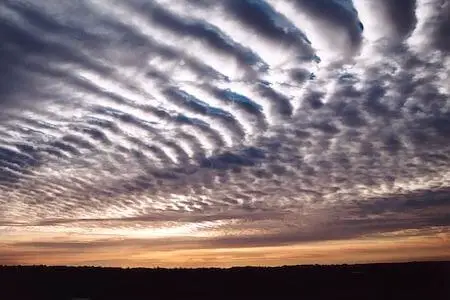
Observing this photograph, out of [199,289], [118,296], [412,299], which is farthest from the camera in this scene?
[199,289]

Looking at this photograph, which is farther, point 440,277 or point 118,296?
point 440,277

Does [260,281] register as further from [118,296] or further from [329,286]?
[118,296]

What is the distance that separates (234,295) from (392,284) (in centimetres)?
1627

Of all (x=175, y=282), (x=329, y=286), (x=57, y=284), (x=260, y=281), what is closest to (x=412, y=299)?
(x=329, y=286)

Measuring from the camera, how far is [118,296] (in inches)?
1387

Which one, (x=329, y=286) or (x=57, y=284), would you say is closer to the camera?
(x=329, y=286)

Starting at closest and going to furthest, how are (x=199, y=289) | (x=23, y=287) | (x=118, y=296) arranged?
(x=118, y=296)
(x=199, y=289)
(x=23, y=287)

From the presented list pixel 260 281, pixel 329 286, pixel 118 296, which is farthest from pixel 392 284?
pixel 118 296

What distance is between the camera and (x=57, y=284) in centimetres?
4650

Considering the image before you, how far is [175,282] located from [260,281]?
947cm

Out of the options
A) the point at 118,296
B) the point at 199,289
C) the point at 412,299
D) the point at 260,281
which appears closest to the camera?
the point at 412,299

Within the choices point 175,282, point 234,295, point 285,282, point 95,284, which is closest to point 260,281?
point 285,282

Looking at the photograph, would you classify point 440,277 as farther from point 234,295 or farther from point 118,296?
point 118,296

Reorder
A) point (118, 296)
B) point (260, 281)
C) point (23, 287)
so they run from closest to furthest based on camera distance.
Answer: point (118, 296) < point (23, 287) < point (260, 281)
